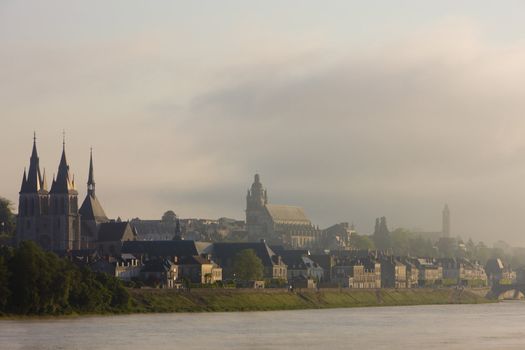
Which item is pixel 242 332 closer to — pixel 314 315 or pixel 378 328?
pixel 378 328

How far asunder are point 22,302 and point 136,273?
62782 millimetres

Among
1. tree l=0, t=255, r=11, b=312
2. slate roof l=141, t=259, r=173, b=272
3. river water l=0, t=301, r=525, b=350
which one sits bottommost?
river water l=0, t=301, r=525, b=350

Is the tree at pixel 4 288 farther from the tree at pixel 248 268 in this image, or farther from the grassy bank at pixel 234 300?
the tree at pixel 248 268

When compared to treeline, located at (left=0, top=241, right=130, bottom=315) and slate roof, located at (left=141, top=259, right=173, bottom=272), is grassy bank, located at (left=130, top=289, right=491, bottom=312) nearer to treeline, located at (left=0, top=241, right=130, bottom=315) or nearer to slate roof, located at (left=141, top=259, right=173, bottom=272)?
treeline, located at (left=0, top=241, right=130, bottom=315)

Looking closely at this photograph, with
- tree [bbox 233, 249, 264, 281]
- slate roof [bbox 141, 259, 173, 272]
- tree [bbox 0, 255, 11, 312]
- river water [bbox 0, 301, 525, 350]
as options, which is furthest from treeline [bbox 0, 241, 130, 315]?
tree [bbox 233, 249, 264, 281]

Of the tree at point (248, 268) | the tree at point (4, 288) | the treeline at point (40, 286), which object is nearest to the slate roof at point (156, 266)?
the tree at point (248, 268)

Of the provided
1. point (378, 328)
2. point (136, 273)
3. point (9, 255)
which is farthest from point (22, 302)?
point (136, 273)

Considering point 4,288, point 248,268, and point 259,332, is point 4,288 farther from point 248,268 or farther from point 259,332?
point 248,268

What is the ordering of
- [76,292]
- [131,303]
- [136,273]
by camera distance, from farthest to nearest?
1. [136,273]
2. [131,303]
3. [76,292]

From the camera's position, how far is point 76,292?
13462 cm

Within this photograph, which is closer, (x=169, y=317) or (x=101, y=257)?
(x=169, y=317)

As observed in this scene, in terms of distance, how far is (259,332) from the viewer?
115 meters

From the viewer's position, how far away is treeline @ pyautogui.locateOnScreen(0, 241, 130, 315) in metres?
124

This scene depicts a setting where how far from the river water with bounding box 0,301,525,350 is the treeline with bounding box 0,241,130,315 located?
321cm
